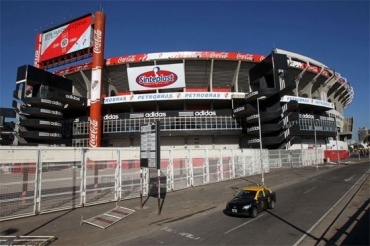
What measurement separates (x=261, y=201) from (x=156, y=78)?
46.7 m

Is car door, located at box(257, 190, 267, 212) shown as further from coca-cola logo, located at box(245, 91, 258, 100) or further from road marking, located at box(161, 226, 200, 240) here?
coca-cola logo, located at box(245, 91, 258, 100)

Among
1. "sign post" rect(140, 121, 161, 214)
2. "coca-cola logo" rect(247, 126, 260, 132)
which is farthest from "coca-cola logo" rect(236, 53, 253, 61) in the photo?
"sign post" rect(140, 121, 161, 214)

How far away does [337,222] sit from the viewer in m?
11.0

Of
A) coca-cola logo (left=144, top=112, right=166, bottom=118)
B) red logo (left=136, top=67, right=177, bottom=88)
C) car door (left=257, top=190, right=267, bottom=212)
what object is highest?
red logo (left=136, top=67, right=177, bottom=88)

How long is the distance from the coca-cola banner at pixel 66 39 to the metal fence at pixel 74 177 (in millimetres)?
45867

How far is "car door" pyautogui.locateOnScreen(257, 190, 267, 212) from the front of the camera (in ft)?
43.1

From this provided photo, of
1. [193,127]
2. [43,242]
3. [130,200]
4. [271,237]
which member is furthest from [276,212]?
[193,127]

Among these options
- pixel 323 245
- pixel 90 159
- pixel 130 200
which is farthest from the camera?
pixel 130 200

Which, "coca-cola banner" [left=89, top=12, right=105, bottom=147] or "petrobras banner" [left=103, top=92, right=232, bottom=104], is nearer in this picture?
"coca-cola banner" [left=89, top=12, right=105, bottom=147]

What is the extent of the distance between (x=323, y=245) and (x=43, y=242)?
9409 mm

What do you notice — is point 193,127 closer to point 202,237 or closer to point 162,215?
point 162,215

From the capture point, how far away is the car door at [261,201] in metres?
13.1

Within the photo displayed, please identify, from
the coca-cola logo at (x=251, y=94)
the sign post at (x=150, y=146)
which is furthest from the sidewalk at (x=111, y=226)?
the coca-cola logo at (x=251, y=94)

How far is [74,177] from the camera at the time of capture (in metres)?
14.4
